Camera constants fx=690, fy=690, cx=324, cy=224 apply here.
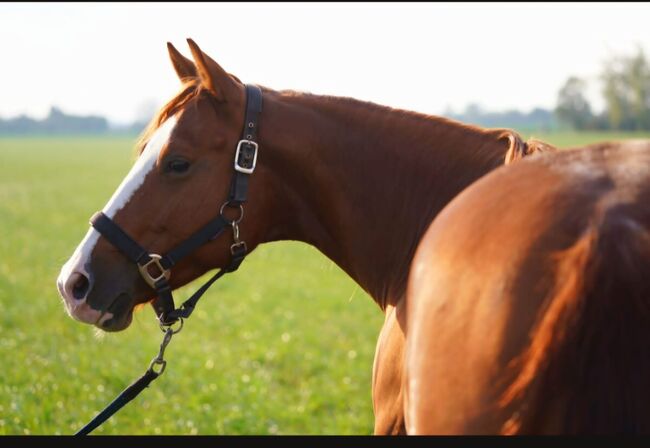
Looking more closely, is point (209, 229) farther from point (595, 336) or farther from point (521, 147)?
point (595, 336)

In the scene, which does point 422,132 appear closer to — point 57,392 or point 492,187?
point 492,187

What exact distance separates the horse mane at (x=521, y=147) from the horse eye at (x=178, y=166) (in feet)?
4.47

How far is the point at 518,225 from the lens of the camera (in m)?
1.69

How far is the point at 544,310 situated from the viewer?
1.60 m

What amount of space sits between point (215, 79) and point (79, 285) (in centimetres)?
110

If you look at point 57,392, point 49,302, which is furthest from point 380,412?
point 49,302

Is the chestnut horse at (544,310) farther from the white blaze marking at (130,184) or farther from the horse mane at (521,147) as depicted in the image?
the white blaze marking at (130,184)

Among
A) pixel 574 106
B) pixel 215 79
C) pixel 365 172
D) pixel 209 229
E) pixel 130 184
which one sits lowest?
pixel 574 106

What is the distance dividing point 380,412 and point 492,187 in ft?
4.38

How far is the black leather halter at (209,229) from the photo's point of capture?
3.06 metres

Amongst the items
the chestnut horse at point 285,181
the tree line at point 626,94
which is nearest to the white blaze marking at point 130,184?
the chestnut horse at point 285,181

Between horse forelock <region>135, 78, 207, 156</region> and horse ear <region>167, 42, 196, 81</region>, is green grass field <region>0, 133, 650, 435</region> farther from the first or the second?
horse ear <region>167, 42, 196, 81</region>

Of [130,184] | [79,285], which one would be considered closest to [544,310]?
[130,184]

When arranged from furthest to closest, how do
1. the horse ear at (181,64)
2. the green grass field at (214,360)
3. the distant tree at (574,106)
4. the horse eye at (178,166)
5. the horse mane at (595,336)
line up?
the distant tree at (574,106) < the green grass field at (214,360) < the horse ear at (181,64) < the horse eye at (178,166) < the horse mane at (595,336)
